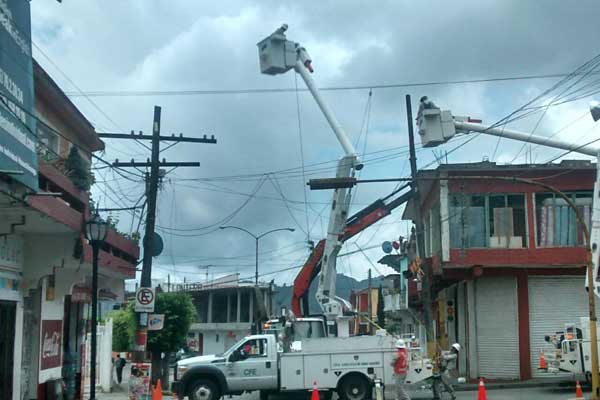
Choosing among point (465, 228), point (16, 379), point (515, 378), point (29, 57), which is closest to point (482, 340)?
point (515, 378)

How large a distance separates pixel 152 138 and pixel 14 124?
13.9 m

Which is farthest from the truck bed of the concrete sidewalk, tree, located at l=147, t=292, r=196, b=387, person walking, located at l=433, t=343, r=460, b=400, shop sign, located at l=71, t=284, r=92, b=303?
tree, located at l=147, t=292, r=196, b=387

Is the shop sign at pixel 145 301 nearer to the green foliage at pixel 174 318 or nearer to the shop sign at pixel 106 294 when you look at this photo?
the shop sign at pixel 106 294

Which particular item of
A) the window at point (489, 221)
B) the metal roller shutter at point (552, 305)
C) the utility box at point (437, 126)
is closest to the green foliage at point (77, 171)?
the utility box at point (437, 126)

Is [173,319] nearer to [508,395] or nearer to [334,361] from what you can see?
[334,361]

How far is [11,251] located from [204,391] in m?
8.74

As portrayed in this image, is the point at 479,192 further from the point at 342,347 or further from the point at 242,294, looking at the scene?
the point at 242,294

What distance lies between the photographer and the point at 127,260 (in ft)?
76.8

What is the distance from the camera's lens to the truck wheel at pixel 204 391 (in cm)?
2306

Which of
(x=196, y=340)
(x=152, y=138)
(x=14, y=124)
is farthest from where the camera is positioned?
(x=196, y=340)

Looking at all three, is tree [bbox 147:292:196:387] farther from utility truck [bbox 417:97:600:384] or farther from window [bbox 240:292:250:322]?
window [bbox 240:292:250:322]

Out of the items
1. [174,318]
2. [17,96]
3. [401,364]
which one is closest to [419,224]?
[401,364]

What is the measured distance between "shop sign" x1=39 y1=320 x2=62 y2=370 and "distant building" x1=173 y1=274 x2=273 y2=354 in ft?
171

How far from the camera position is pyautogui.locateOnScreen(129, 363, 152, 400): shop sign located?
65.4ft
